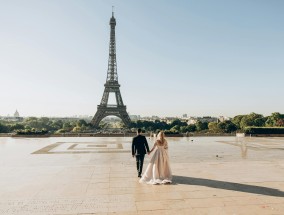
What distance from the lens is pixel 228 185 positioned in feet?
27.8

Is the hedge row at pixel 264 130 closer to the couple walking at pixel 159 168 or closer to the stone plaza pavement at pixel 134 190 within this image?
the stone plaza pavement at pixel 134 190

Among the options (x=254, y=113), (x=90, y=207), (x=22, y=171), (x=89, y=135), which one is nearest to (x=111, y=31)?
(x=89, y=135)

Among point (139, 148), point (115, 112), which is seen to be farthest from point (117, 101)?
point (139, 148)

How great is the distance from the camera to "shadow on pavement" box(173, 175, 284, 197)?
7709mm

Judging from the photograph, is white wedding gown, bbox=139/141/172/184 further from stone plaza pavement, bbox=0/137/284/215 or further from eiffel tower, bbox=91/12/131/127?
eiffel tower, bbox=91/12/131/127

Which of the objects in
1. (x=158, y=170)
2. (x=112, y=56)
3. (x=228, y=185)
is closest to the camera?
(x=228, y=185)

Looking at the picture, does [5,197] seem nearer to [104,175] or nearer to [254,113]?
[104,175]

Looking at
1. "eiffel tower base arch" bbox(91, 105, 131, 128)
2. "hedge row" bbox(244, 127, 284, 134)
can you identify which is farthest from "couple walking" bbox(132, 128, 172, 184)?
"eiffel tower base arch" bbox(91, 105, 131, 128)

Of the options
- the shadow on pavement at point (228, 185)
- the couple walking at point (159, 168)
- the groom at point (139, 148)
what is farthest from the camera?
the groom at point (139, 148)

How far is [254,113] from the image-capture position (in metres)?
87.8

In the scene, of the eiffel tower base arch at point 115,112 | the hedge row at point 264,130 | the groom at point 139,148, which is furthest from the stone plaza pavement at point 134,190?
the eiffel tower base arch at point 115,112

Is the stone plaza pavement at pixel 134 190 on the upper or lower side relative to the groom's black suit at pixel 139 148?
lower

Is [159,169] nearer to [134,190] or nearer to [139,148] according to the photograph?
[139,148]

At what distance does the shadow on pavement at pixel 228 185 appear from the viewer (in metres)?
7.71
